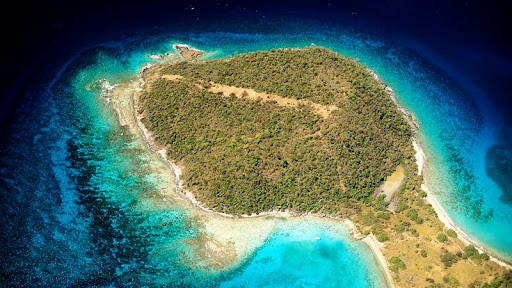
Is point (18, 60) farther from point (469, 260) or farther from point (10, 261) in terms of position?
point (469, 260)

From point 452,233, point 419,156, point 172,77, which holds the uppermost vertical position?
point 172,77

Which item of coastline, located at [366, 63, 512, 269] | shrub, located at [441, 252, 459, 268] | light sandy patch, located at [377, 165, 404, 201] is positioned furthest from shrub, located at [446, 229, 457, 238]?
light sandy patch, located at [377, 165, 404, 201]

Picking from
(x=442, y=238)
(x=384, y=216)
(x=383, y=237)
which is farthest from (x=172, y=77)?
(x=442, y=238)

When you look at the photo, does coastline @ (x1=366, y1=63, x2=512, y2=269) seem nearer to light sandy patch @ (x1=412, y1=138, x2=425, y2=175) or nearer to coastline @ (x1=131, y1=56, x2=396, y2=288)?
light sandy patch @ (x1=412, y1=138, x2=425, y2=175)

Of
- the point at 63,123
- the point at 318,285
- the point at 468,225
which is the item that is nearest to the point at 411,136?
the point at 468,225

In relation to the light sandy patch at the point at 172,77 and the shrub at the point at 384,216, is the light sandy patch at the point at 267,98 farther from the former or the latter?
the shrub at the point at 384,216

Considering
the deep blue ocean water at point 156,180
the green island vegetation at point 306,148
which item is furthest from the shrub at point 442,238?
the deep blue ocean water at point 156,180

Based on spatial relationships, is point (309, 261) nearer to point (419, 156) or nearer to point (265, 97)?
point (265, 97)
